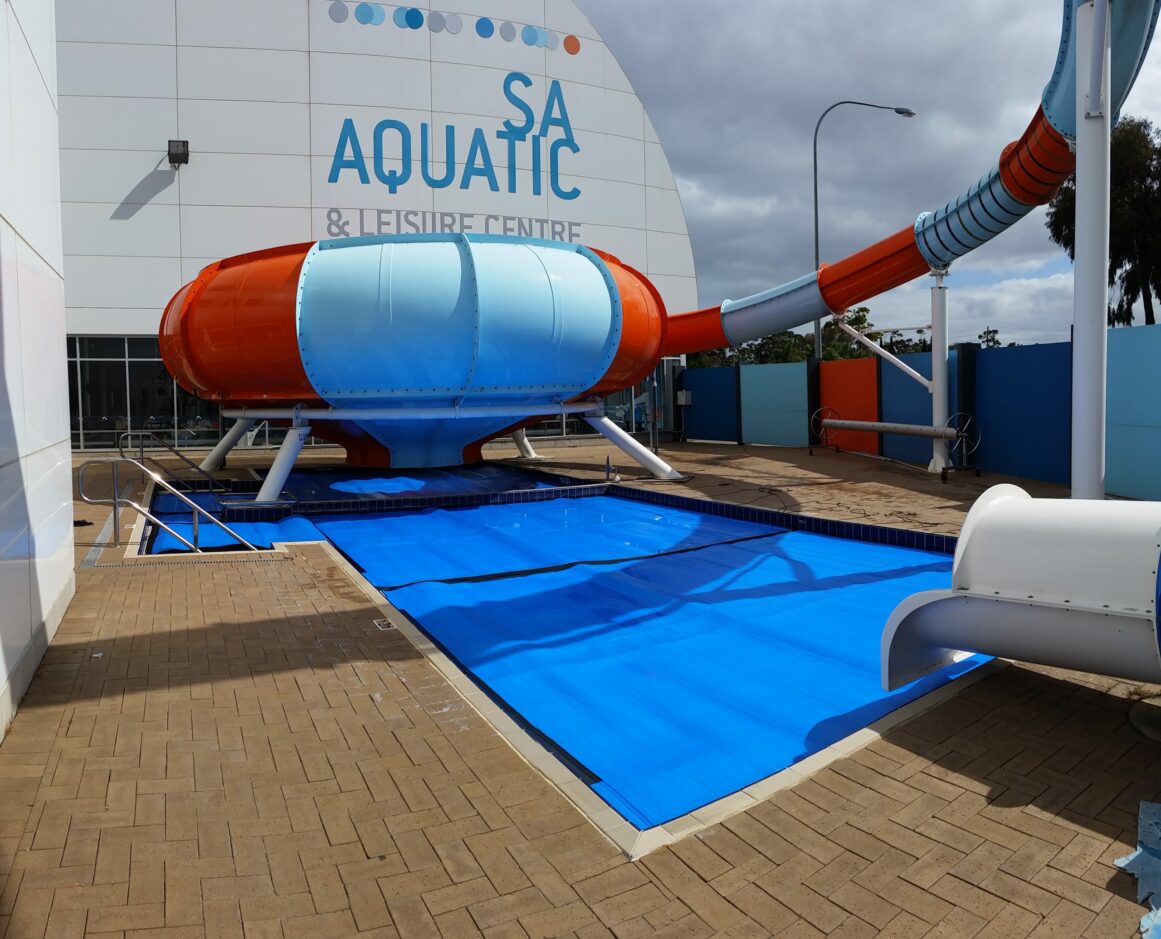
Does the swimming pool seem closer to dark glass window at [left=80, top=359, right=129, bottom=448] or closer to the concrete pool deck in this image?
the concrete pool deck

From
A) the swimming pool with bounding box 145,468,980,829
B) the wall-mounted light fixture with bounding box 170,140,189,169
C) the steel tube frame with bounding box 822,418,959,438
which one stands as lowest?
the swimming pool with bounding box 145,468,980,829

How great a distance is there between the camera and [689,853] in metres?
3.15

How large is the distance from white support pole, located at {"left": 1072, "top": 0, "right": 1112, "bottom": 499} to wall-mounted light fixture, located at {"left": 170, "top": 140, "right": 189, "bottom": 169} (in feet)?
63.4

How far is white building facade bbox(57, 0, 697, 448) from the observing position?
68.5 feet

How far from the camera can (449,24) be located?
23359 millimetres

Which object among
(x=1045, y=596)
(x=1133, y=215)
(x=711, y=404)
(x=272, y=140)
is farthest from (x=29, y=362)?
(x=1133, y=215)

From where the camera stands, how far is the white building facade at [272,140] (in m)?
20.9

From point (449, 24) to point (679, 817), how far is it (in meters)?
24.0

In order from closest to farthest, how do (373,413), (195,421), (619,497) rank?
1. (373,413)
2. (619,497)
3. (195,421)

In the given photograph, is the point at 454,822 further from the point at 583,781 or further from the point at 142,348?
the point at 142,348

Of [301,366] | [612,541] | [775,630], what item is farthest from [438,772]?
[301,366]

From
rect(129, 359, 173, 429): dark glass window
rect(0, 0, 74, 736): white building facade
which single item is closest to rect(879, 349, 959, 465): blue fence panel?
rect(0, 0, 74, 736): white building facade

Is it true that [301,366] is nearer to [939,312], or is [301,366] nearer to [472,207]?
[939,312]

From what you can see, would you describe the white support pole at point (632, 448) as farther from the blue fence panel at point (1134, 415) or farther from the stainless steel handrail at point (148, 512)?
the stainless steel handrail at point (148, 512)
